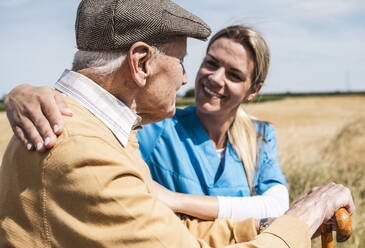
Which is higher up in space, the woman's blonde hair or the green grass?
the woman's blonde hair

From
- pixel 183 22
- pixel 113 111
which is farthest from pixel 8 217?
pixel 183 22

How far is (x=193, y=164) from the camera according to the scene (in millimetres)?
2699

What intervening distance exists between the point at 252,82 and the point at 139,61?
5.65 feet

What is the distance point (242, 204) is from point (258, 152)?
56cm

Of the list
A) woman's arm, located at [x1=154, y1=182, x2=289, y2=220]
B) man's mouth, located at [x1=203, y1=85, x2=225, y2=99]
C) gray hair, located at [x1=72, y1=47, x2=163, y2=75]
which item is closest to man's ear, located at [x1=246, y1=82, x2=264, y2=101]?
man's mouth, located at [x1=203, y1=85, x2=225, y2=99]

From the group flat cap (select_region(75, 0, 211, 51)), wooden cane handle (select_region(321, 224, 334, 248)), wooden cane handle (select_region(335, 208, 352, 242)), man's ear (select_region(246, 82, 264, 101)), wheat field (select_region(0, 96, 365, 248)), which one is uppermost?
flat cap (select_region(75, 0, 211, 51))

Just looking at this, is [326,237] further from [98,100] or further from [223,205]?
[98,100]

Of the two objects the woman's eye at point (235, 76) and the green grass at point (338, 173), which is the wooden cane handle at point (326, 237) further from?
the green grass at point (338, 173)

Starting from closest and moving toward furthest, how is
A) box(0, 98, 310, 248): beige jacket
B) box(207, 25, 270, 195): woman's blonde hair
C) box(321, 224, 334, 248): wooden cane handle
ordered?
1. box(0, 98, 310, 248): beige jacket
2. box(321, 224, 334, 248): wooden cane handle
3. box(207, 25, 270, 195): woman's blonde hair

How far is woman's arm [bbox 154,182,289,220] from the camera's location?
232 centimetres

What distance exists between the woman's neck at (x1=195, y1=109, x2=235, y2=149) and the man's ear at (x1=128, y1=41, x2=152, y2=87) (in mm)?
1388

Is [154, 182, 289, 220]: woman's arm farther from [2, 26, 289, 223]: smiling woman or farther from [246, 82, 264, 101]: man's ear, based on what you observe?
[246, 82, 264, 101]: man's ear

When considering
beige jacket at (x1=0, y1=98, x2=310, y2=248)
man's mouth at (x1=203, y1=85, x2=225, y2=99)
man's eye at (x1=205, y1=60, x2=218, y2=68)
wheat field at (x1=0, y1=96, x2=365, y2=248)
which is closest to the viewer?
beige jacket at (x1=0, y1=98, x2=310, y2=248)

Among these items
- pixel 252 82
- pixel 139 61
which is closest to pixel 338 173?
pixel 252 82
